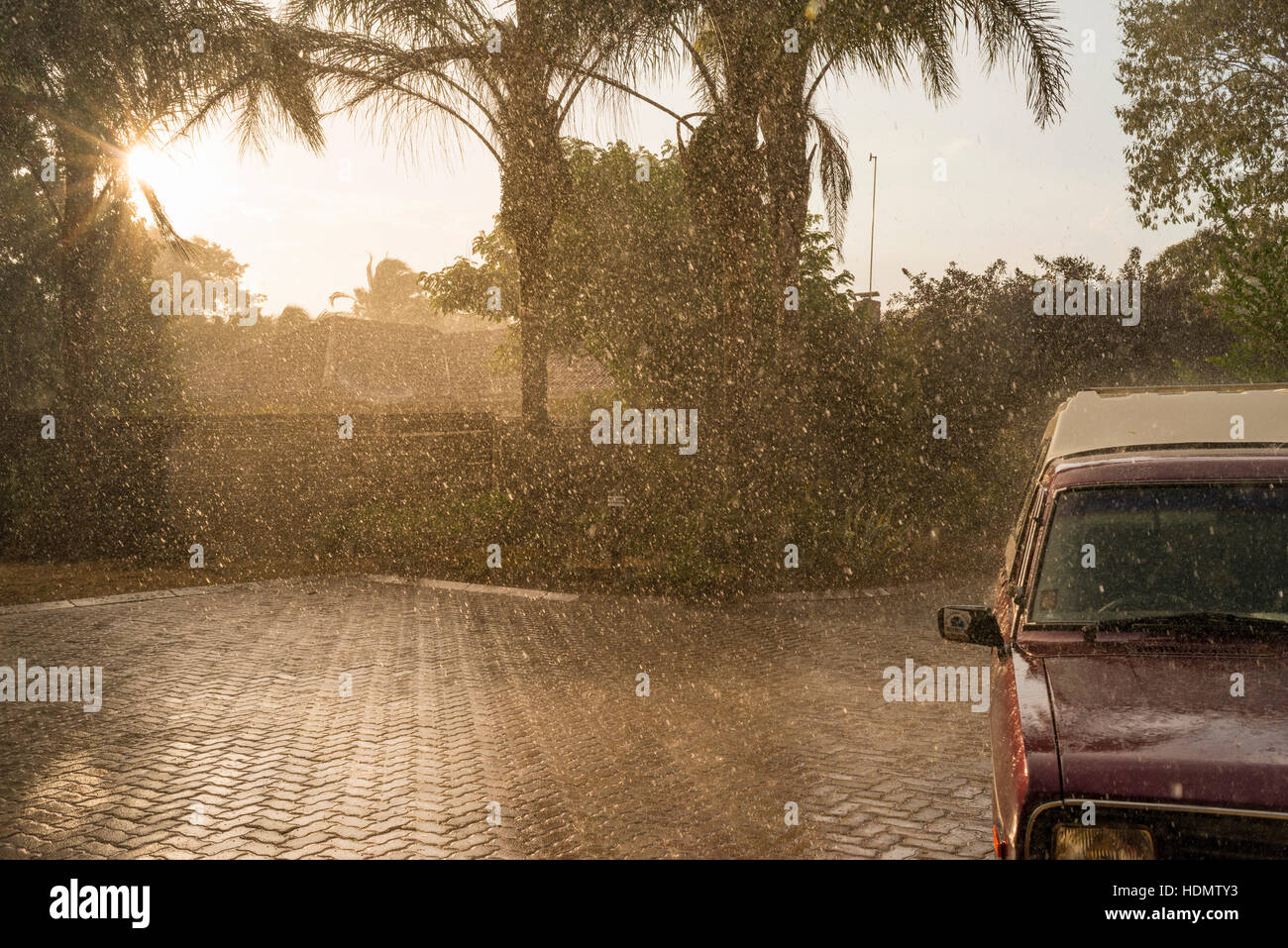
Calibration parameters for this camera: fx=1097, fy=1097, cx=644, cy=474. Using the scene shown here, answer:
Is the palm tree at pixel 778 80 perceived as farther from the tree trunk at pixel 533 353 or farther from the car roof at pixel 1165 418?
the car roof at pixel 1165 418

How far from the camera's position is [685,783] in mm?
6617

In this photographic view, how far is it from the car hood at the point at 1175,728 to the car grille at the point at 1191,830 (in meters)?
0.04

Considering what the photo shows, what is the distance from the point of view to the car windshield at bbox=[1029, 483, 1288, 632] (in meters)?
4.30

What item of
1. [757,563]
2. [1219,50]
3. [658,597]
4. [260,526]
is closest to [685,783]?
[658,597]

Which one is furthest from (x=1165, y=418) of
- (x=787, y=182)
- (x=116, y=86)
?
(x=116, y=86)

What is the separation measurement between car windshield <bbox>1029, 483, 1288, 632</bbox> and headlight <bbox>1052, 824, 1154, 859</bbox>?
1.17m

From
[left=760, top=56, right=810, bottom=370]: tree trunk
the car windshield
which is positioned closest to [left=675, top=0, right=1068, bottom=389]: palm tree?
[left=760, top=56, right=810, bottom=370]: tree trunk

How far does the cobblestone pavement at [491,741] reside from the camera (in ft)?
18.7

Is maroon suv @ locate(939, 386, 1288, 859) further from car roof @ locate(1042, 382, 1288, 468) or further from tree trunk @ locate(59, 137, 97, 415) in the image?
tree trunk @ locate(59, 137, 97, 415)

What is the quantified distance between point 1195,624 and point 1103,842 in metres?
1.26

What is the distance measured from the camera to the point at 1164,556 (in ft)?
14.7

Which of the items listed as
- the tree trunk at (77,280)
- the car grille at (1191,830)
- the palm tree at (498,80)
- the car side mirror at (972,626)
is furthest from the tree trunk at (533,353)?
the car grille at (1191,830)

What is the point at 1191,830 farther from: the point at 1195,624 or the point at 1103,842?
the point at 1195,624
